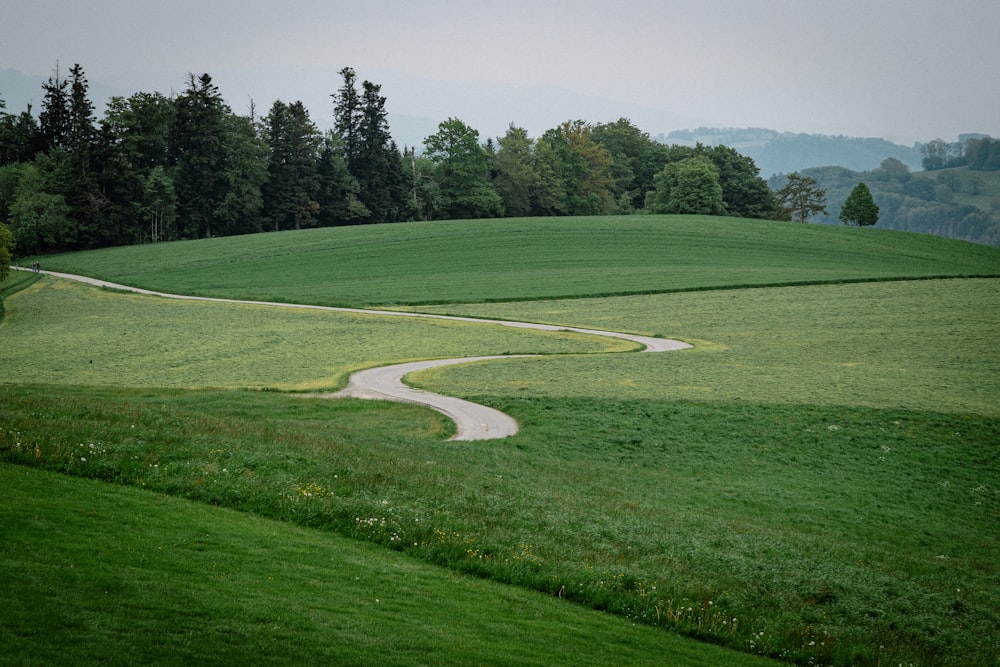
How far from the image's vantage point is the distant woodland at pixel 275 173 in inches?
4181

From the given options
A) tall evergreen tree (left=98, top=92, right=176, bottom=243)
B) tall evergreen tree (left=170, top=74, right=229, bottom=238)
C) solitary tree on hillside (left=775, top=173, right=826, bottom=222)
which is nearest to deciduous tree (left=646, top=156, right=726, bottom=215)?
solitary tree on hillside (left=775, top=173, right=826, bottom=222)

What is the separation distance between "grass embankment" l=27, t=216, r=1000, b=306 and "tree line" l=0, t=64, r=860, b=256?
39.9 feet

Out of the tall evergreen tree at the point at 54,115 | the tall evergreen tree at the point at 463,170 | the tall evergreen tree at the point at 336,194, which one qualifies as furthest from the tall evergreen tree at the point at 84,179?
the tall evergreen tree at the point at 463,170

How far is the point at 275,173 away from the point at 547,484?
112m

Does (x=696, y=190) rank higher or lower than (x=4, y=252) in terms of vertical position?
higher

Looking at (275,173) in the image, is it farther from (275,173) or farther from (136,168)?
(136,168)

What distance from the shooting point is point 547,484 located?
18156 millimetres

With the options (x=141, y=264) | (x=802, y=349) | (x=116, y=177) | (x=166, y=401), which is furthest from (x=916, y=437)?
(x=116, y=177)

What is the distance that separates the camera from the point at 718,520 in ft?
54.7

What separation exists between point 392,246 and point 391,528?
78.7 metres

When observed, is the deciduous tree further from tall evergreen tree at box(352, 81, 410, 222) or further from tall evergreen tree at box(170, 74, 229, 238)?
tall evergreen tree at box(170, 74, 229, 238)

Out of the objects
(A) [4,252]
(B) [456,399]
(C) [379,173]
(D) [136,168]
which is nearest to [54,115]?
(D) [136,168]

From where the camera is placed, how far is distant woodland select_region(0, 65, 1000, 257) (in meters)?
106

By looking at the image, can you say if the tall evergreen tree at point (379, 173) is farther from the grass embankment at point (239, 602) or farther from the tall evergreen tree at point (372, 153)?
the grass embankment at point (239, 602)
